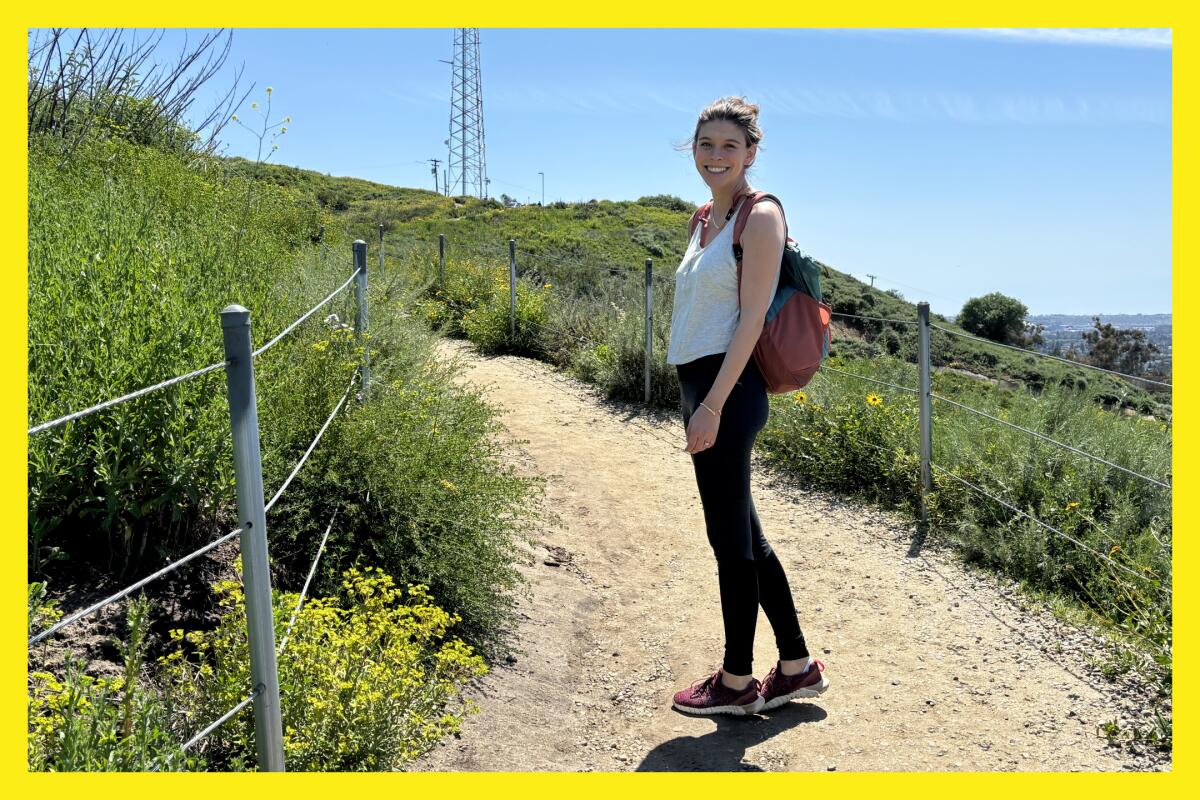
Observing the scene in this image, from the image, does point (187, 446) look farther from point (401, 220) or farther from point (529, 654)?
point (401, 220)

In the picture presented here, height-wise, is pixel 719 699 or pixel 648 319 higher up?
pixel 648 319

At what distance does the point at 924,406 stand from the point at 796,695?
286cm

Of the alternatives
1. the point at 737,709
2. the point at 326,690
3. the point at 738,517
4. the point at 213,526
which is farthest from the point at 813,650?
the point at 213,526

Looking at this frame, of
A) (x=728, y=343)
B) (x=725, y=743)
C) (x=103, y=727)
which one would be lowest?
(x=725, y=743)

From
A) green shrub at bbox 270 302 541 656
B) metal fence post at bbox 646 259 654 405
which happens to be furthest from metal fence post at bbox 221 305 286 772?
metal fence post at bbox 646 259 654 405

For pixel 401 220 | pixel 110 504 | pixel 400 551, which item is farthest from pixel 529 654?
pixel 401 220

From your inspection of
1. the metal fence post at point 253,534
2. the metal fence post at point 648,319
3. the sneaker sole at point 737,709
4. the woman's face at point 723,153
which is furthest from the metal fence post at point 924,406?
the metal fence post at point 253,534

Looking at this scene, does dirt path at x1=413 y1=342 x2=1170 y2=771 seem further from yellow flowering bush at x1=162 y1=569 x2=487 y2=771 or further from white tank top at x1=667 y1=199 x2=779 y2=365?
white tank top at x1=667 y1=199 x2=779 y2=365

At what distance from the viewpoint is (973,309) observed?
44688 millimetres

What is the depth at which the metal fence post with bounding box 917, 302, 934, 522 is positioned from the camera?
19.3 ft

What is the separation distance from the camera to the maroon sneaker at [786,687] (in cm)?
360

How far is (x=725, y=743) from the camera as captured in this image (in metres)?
3.38

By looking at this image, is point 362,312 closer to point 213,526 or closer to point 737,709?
point 213,526

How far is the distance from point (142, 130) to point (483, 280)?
18.9ft
